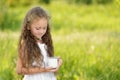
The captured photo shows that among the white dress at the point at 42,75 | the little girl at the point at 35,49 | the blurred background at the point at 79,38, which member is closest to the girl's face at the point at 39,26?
the little girl at the point at 35,49

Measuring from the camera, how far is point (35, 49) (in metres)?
4.72

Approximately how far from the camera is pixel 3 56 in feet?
23.4

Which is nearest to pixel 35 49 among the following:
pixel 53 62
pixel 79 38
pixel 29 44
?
pixel 29 44

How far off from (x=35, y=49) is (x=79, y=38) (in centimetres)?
583

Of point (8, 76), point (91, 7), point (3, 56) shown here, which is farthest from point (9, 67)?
point (91, 7)

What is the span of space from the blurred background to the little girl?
0.68 meters

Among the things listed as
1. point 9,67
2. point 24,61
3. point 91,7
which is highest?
point 24,61

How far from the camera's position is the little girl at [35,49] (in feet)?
15.1

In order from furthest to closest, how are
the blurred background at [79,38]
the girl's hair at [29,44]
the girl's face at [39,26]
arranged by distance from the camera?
1. the blurred background at [79,38]
2. the girl's hair at [29,44]
3. the girl's face at [39,26]

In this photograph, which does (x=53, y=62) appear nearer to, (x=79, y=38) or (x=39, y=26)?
(x=39, y=26)

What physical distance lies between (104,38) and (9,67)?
4.41 m

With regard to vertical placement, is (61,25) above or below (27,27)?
below

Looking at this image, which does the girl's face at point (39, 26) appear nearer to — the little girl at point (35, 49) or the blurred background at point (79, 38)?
the little girl at point (35, 49)

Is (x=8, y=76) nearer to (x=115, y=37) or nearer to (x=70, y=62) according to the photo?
(x=70, y=62)
